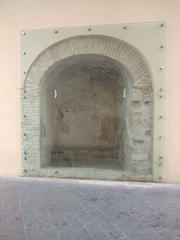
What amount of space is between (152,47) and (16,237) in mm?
3150

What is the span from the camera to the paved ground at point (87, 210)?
103 inches

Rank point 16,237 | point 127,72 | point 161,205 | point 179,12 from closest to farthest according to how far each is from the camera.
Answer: point 16,237
point 161,205
point 179,12
point 127,72

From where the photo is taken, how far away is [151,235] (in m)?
2.57

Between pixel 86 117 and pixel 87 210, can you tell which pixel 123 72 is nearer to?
pixel 86 117

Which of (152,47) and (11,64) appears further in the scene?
(11,64)

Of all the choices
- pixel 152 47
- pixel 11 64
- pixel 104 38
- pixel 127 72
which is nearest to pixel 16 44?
pixel 11 64

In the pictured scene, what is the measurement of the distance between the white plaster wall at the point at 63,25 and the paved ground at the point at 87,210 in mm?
587

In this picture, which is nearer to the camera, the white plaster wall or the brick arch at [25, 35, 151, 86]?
the white plaster wall

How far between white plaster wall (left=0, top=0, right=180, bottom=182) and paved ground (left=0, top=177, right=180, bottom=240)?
587 mm

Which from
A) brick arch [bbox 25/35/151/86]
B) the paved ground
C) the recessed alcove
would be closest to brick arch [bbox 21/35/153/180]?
brick arch [bbox 25/35/151/86]

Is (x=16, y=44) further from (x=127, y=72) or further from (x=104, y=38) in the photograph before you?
(x=127, y=72)

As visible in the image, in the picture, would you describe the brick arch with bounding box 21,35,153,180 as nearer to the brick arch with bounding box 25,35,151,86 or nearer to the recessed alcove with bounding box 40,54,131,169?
the brick arch with bounding box 25,35,151,86

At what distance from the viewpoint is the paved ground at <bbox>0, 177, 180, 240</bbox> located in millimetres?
2627

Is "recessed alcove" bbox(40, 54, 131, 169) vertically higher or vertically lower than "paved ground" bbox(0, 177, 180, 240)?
higher
